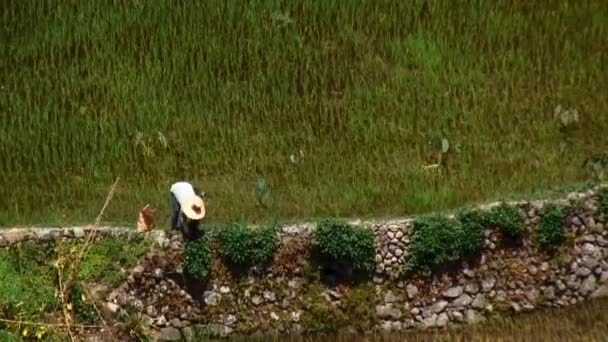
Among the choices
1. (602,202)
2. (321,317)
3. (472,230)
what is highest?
(602,202)

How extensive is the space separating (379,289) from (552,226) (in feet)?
7.19

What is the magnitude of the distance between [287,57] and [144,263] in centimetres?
334

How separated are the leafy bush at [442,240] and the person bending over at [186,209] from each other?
2.54 meters

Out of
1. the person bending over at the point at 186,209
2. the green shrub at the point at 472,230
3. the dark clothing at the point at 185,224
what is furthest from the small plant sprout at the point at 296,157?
the green shrub at the point at 472,230

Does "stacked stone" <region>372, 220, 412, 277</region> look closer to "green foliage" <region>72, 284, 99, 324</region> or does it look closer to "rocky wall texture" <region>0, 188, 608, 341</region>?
"rocky wall texture" <region>0, 188, 608, 341</region>

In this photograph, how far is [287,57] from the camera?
37.6 ft

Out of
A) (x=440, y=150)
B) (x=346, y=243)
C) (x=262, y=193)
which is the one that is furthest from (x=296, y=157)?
(x=440, y=150)

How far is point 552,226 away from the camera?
10.3m

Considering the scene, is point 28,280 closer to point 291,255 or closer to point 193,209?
point 193,209

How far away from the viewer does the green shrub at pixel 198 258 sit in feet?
33.0

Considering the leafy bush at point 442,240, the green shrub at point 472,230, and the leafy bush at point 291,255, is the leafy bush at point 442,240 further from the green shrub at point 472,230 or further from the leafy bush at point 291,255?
the leafy bush at point 291,255

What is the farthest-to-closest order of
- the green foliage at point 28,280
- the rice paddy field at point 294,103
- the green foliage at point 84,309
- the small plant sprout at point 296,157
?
the small plant sprout at point 296,157 < the rice paddy field at point 294,103 < the green foliage at point 84,309 < the green foliage at point 28,280

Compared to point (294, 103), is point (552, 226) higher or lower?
lower

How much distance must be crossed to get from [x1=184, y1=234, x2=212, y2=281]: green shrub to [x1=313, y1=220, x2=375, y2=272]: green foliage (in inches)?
50.2
